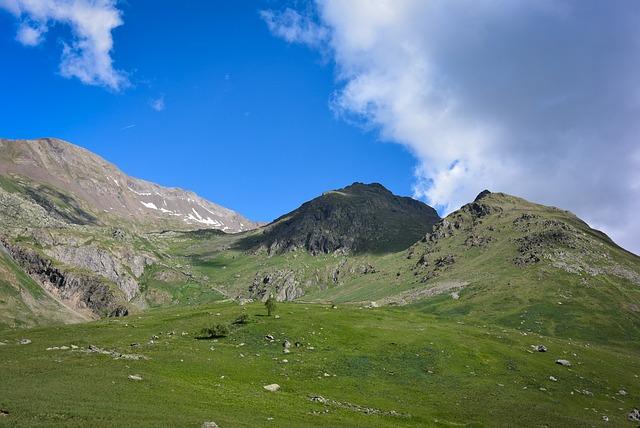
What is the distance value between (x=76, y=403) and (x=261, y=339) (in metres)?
56.1

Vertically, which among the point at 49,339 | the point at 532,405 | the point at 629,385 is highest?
the point at 629,385

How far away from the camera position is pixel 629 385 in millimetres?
99312

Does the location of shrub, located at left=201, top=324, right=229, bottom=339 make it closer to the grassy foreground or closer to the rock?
the grassy foreground

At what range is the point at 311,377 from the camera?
78625mm

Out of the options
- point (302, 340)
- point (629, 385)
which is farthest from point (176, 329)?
point (629, 385)

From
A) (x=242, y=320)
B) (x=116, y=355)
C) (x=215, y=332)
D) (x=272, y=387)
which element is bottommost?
(x=116, y=355)

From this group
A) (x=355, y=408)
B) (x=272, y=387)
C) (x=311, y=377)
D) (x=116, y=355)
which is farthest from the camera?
(x=311, y=377)

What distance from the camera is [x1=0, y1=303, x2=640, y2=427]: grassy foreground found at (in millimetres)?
48281

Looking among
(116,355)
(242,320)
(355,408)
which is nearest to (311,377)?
(355,408)

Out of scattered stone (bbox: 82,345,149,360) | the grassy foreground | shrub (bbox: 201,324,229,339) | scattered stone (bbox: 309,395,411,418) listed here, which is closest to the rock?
the grassy foreground

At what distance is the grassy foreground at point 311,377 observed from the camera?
48281 millimetres

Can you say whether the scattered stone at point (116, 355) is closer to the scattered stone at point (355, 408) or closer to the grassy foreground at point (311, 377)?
the grassy foreground at point (311, 377)

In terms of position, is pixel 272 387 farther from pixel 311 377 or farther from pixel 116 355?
pixel 116 355

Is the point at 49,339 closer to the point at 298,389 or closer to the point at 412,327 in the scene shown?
the point at 298,389
